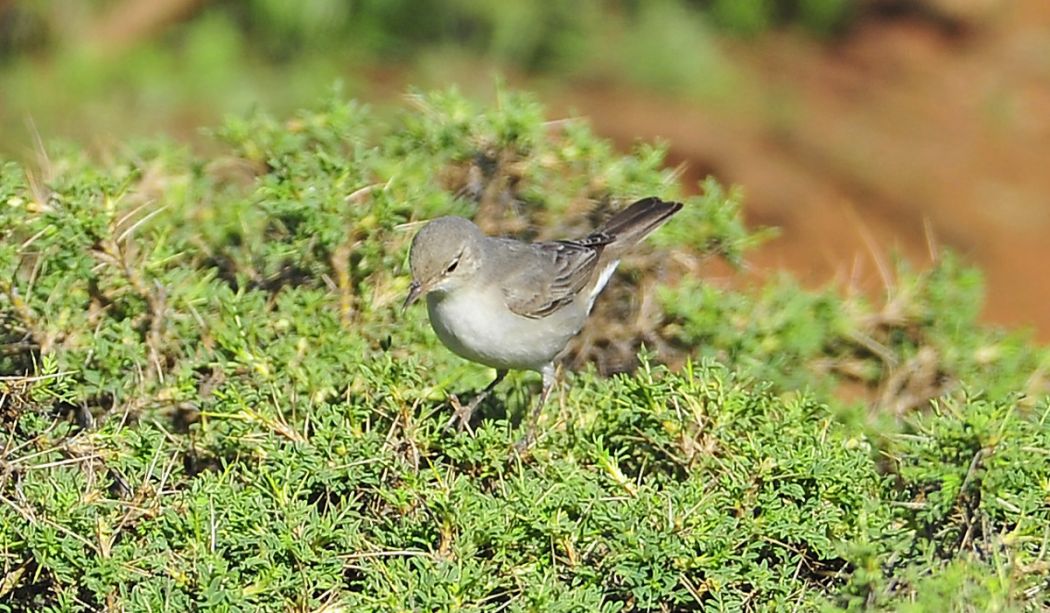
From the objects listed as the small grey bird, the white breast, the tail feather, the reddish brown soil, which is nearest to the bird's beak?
the small grey bird

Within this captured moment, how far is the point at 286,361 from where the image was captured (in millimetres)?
4492

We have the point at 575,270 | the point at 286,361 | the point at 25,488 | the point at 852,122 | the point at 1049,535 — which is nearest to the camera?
the point at 1049,535

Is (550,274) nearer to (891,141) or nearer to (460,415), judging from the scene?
(460,415)

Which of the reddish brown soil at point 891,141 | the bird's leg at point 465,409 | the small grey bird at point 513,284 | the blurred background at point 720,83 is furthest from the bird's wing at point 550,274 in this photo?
the blurred background at point 720,83

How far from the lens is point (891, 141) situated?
1136 cm

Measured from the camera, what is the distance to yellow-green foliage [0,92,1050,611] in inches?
141

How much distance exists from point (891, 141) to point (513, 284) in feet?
22.4

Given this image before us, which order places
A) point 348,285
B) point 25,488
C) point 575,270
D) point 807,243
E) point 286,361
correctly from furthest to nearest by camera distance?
point 807,243, point 575,270, point 348,285, point 286,361, point 25,488

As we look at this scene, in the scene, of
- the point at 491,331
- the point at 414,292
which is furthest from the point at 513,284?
the point at 414,292

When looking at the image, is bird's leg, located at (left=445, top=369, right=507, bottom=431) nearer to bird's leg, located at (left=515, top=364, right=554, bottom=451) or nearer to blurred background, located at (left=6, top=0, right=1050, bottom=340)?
bird's leg, located at (left=515, top=364, right=554, bottom=451)

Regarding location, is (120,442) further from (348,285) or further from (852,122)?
(852,122)

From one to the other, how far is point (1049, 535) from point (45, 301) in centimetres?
302

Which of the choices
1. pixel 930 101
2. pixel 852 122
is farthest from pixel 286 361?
pixel 930 101

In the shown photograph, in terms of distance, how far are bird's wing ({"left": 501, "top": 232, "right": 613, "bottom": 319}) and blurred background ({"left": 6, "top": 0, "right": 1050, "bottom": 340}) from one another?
434cm
